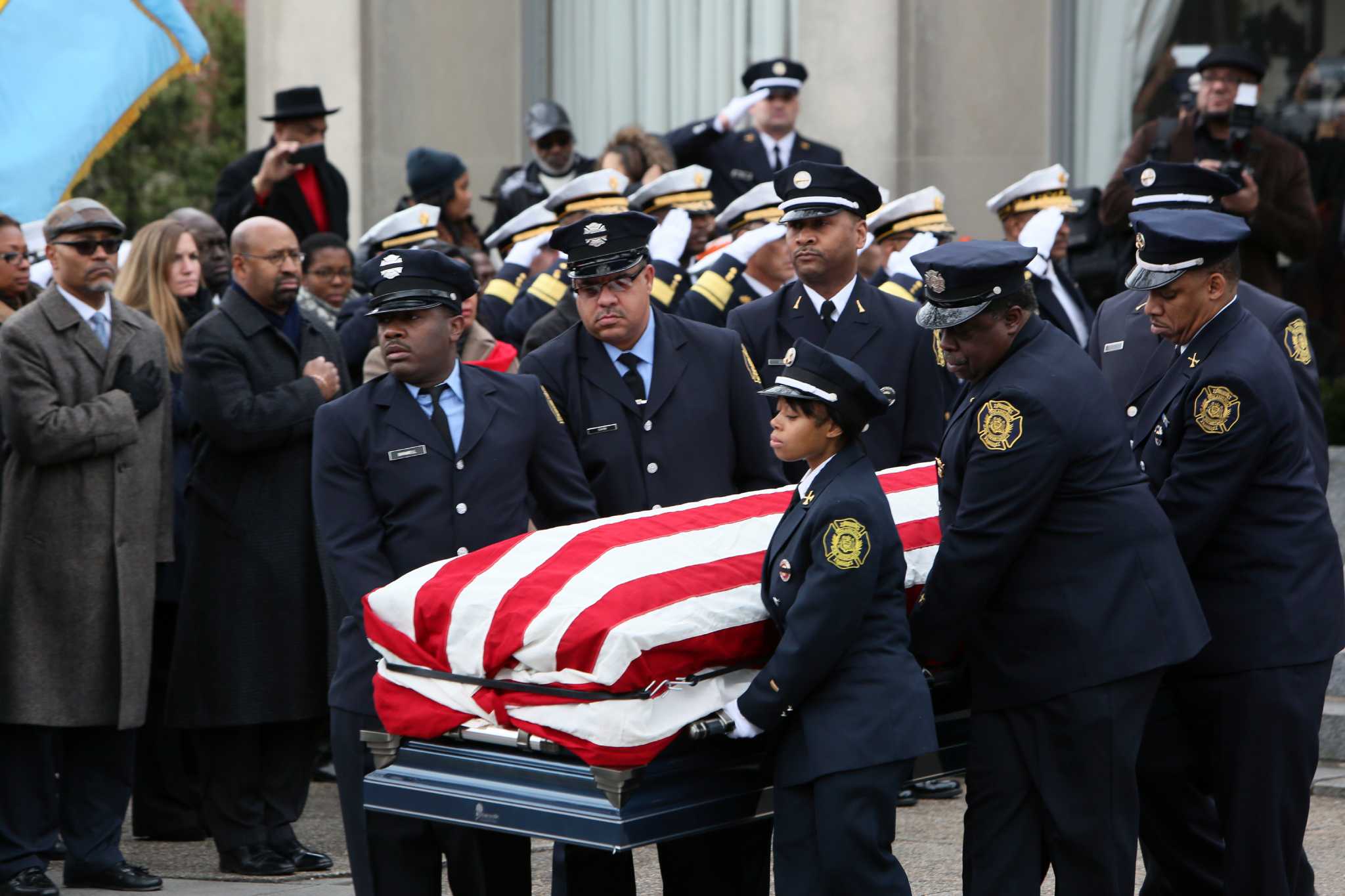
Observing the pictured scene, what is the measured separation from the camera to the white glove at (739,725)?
4503mm

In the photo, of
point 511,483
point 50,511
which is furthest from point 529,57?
point 511,483

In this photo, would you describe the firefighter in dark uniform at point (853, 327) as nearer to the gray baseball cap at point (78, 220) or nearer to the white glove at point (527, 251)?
the gray baseball cap at point (78, 220)

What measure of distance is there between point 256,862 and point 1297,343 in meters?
3.68

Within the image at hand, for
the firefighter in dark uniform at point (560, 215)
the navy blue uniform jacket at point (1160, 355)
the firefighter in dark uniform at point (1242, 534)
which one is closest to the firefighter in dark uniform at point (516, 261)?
the firefighter in dark uniform at point (560, 215)

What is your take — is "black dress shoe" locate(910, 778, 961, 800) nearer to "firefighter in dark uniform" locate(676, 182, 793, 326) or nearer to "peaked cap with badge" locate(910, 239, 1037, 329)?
"firefighter in dark uniform" locate(676, 182, 793, 326)

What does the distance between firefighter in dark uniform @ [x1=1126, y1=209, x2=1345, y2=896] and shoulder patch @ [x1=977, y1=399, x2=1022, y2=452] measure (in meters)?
0.64

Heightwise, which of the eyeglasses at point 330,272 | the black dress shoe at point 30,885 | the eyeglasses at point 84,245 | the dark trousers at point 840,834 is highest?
the eyeglasses at point 84,245

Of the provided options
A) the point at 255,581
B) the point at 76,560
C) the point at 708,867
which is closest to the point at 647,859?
the point at 708,867

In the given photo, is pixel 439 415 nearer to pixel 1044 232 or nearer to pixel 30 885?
pixel 30 885

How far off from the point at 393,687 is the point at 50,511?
7.48 feet

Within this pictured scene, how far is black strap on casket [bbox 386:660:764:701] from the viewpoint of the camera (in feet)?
14.5

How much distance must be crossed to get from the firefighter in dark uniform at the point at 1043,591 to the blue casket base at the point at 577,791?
0.58 meters

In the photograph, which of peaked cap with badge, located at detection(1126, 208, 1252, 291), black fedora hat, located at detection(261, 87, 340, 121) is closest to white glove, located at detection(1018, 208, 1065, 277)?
peaked cap with badge, located at detection(1126, 208, 1252, 291)

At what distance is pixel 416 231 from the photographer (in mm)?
8336
